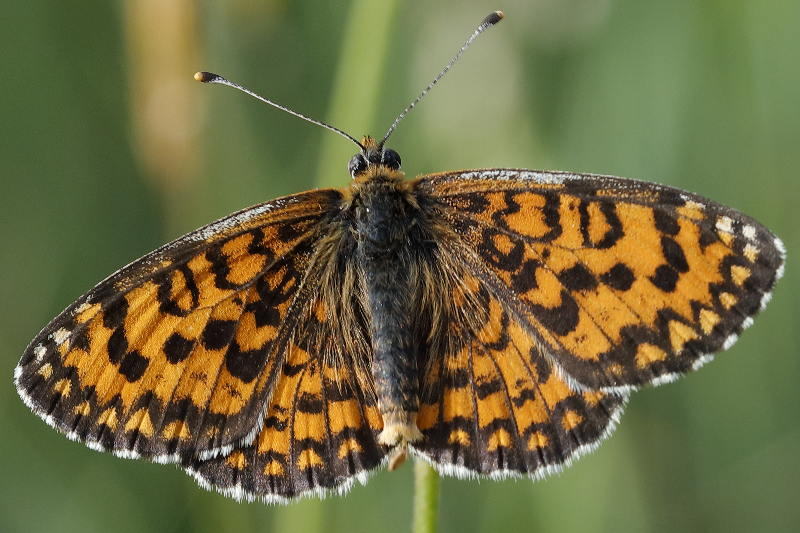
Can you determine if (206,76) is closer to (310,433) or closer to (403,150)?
(310,433)

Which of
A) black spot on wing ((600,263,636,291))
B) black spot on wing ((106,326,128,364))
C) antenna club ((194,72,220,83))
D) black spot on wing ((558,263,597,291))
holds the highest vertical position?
antenna club ((194,72,220,83))

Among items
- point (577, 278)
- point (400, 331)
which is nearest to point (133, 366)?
point (400, 331)

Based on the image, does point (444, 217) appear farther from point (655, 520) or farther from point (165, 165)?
point (655, 520)

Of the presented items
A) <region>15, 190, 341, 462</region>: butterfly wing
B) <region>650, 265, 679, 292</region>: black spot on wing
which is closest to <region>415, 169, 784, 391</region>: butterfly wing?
<region>650, 265, 679, 292</region>: black spot on wing

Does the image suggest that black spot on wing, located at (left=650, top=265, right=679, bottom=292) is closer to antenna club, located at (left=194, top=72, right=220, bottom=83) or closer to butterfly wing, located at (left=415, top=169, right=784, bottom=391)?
butterfly wing, located at (left=415, top=169, right=784, bottom=391)

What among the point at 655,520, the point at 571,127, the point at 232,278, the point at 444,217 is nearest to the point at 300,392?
the point at 232,278

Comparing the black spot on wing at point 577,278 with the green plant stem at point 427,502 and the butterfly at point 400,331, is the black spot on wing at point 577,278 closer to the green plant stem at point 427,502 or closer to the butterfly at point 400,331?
the butterfly at point 400,331
